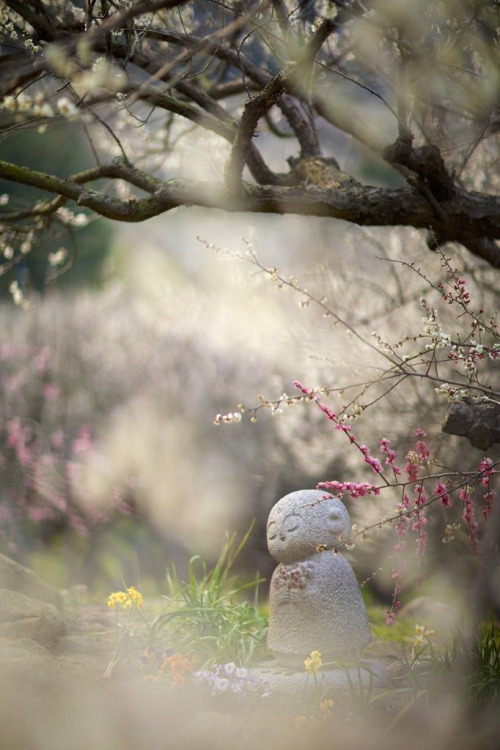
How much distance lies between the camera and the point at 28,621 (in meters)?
3.68

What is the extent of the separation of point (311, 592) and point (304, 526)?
29cm

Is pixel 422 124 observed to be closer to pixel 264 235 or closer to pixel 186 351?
pixel 186 351

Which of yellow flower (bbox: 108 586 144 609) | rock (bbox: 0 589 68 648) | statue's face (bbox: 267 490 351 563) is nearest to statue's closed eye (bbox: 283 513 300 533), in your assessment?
statue's face (bbox: 267 490 351 563)

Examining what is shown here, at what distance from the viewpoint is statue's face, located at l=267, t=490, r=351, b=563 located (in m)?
3.31

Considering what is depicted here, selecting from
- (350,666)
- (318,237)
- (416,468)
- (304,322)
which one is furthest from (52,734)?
(318,237)

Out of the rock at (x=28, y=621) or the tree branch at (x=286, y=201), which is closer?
the tree branch at (x=286, y=201)

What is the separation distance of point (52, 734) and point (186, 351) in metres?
4.12

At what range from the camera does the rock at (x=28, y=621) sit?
3604mm

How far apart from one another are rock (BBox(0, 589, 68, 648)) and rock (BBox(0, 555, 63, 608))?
41 cm

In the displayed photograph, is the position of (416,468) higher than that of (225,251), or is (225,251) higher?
(225,251)

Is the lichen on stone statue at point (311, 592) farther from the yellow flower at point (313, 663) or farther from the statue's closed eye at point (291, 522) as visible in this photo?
the yellow flower at point (313, 663)

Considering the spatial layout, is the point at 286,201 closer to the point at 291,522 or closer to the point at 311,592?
the point at 291,522

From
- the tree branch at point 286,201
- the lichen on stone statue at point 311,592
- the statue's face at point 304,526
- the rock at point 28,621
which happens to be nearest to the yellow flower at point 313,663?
the lichen on stone statue at point 311,592

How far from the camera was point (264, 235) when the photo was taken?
9344 mm
